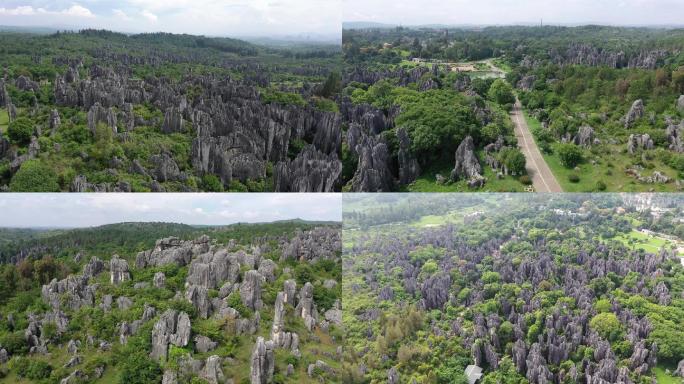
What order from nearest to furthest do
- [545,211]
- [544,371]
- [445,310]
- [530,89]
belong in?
[544,371], [445,310], [545,211], [530,89]

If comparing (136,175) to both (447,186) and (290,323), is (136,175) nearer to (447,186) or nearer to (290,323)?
(290,323)

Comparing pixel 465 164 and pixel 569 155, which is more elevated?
pixel 569 155

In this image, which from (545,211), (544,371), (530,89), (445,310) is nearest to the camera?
(544,371)

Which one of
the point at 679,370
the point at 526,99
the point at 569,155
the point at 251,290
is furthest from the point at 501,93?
the point at 251,290

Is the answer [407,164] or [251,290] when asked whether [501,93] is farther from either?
[251,290]

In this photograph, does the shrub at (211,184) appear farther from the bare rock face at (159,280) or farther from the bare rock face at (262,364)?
the bare rock face at (262,364)

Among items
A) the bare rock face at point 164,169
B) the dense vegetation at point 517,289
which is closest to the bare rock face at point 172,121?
the bare rock face at point 164,169

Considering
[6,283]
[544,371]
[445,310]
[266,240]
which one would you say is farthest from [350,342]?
[6,283]
